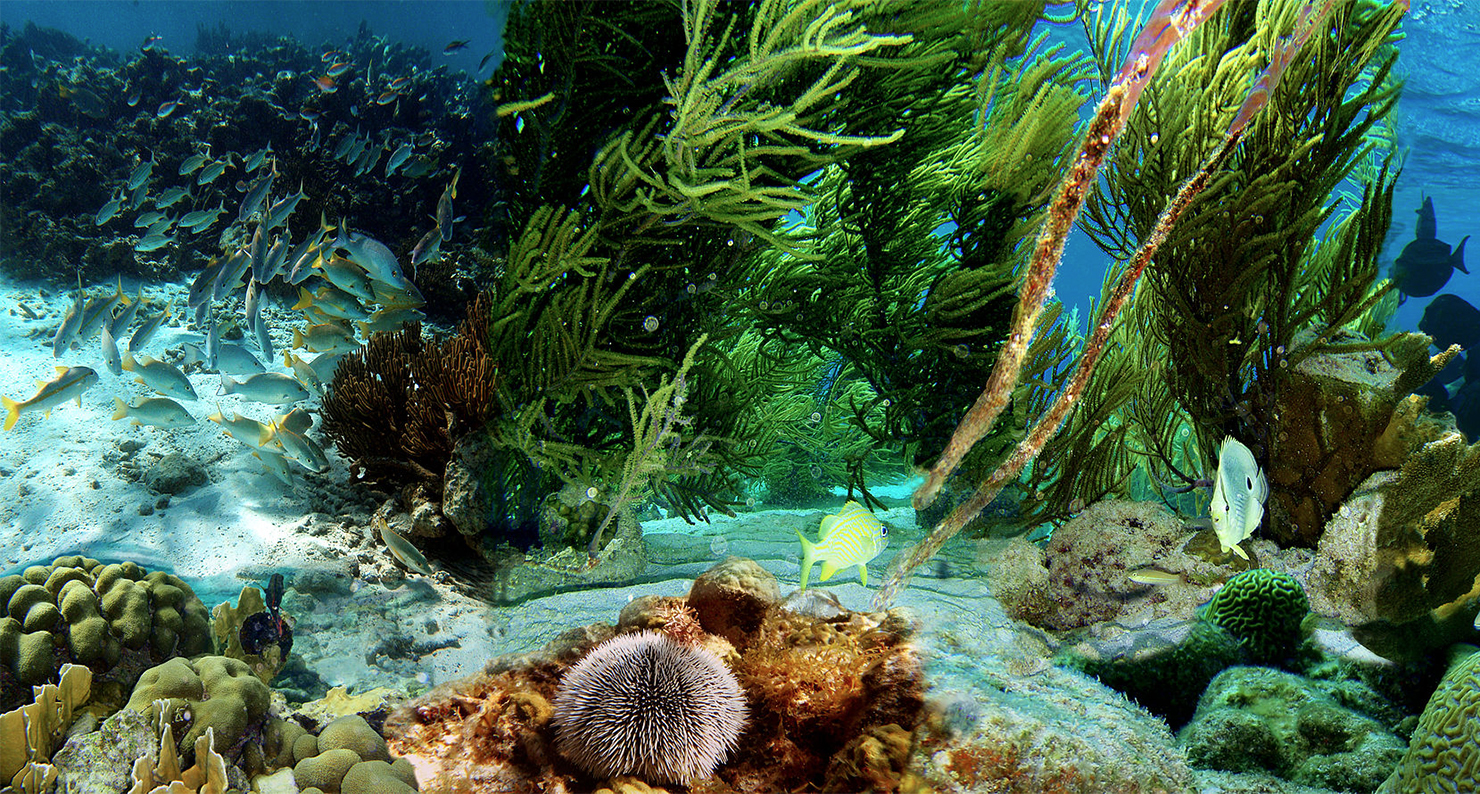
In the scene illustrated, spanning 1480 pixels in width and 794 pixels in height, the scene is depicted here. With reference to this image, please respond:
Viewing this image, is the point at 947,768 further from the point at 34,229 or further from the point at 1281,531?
the point at 34,229

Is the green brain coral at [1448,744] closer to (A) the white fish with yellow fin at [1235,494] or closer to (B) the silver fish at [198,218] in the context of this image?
(A) the white fish with yellow fin at [1235,494]

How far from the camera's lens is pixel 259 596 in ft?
10.6

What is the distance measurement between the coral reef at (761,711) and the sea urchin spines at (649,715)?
0.07m

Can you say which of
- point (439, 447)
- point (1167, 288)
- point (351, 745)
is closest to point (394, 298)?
point (439, 447)

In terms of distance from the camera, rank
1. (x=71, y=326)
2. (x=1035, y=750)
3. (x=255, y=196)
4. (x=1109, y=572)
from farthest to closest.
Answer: (x=255, y=196) < (x=71, y=326) < (x=1109, y=572) < (x=1035, y=750)

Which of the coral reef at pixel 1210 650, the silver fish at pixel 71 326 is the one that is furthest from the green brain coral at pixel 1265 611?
the silver fish at pixel 71 326

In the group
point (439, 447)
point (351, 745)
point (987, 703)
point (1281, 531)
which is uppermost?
point (1281, 531)

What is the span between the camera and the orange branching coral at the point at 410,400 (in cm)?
393

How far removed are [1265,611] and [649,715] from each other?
3056 millimetres

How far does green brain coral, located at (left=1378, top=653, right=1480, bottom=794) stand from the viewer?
188cm

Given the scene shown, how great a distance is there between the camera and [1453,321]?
9070mm

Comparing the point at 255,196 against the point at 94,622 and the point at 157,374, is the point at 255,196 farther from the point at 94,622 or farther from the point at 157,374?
the point at 94,622

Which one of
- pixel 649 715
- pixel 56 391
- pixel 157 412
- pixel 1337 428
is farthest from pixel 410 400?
pixel 1337 428

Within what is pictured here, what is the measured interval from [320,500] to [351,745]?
2778 millimetres
